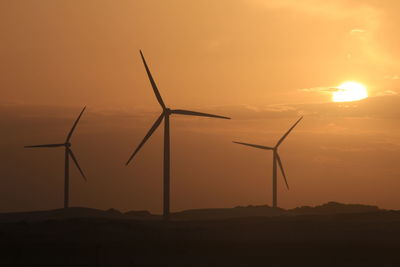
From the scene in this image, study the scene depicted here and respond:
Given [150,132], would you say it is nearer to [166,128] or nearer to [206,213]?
[166,128]

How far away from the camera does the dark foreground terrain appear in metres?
52.2

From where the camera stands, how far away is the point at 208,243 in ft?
206

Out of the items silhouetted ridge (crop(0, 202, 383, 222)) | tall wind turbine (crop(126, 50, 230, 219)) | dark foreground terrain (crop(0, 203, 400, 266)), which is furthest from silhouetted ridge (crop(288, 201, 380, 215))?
tall wind turbine (crop(126, 50, 230, 219))

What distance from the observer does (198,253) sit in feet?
184

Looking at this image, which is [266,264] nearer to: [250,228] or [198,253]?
[198,253]

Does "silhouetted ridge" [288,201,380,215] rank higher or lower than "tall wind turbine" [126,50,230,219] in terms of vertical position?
lower

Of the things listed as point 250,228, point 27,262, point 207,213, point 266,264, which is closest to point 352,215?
point 250,228

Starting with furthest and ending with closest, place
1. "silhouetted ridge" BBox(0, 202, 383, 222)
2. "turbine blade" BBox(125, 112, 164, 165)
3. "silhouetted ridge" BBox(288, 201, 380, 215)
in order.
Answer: "silhouetted ridge" BBox(288, 201, 380, 215) < "silhouetted ridge" BBox(0, 202, 383, 222) < "turbine blade" BBox(125, 112, 164, 165)

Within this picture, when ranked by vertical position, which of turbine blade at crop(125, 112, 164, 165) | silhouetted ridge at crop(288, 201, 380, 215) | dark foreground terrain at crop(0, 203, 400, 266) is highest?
turbine blade at crop(125, 112, 164, 165)

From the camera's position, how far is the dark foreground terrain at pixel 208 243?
52156 mm

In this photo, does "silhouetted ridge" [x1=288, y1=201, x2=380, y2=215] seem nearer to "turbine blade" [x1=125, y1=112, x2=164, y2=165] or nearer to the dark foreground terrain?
the dark foreground terrain

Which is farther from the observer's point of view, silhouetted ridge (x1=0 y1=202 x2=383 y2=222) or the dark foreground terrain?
silhouetted ridge (x1=0 y1=202 x2=383 y2=222)

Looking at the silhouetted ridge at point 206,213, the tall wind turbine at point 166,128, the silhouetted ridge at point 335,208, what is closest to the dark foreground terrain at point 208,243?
the tall wind turbine at point 166,128

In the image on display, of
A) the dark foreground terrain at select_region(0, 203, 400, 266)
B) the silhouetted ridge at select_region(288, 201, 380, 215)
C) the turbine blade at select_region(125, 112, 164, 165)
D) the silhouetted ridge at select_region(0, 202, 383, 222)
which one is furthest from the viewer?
the silhouetted ridge at select_region(288, 201, 380, 215)
